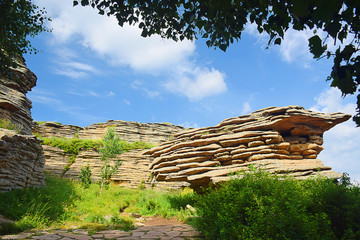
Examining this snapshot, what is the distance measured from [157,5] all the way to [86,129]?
89.6 feet

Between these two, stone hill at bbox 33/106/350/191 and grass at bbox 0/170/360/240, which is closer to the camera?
grass at bbox 0/170/360/240

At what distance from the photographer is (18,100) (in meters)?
15.1

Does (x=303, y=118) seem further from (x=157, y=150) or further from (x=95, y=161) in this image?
(x=95, y=161)

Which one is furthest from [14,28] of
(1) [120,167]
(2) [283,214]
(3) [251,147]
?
(1) [120,167]

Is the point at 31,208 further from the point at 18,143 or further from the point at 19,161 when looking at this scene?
the point at 18,143

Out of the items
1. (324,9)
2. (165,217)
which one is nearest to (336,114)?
(165,217)

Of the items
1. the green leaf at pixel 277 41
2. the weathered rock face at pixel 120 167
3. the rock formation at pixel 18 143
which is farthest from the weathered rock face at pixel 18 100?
the green leaf at pixel 277 41

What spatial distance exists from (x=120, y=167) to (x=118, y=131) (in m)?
9.21

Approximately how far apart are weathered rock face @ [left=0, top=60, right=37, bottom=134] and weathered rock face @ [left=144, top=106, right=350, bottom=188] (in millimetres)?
10523

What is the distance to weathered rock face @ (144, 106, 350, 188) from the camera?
12.2m

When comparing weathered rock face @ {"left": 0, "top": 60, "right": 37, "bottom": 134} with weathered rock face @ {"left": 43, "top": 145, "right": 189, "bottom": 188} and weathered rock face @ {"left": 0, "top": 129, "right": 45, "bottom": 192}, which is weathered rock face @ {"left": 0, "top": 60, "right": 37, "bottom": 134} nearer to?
weathered rock face @ {"left": 0, "top": 129, "right": 45, "bottom": 192}

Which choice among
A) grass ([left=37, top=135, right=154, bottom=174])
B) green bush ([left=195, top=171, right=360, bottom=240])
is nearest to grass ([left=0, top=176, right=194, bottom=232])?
green bush ([left=195, top=171, right=360, bottom=240])

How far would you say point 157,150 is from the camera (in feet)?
A: 54.1

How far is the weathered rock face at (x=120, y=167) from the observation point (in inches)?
736
